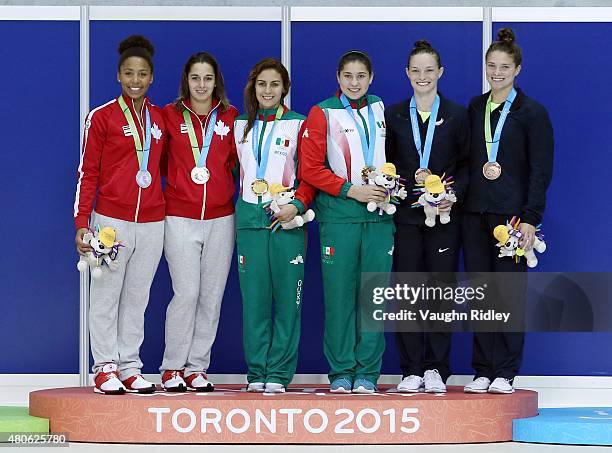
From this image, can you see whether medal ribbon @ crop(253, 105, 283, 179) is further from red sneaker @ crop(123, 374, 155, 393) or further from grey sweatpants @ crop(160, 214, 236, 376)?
red sneaker @ crop(123, 374, 155, 393)

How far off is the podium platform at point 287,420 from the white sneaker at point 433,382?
0.26 metres

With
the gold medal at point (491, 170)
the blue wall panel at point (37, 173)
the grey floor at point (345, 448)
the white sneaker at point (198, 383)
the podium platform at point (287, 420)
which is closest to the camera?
the grey floor at point (345, 448)

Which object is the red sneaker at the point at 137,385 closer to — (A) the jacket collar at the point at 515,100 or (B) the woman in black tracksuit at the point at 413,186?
(B) the woman in black tracksuit at the point at 413,186

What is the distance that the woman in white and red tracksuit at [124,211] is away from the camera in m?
5.36

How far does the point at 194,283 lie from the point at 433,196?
1221mm

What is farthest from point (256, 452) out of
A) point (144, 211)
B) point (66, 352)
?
point (66, 352)

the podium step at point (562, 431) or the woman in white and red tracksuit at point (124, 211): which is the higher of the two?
the woman in white and red tracksuit at point (124, 211)

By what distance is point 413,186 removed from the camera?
215 inches

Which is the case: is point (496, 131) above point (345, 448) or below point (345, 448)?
above

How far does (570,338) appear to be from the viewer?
21.0ft

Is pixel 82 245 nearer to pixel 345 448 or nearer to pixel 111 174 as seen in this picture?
pixel 111 174

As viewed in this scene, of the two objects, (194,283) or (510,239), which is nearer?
(510,239)

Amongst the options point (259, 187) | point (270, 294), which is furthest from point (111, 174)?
point (270, 294)

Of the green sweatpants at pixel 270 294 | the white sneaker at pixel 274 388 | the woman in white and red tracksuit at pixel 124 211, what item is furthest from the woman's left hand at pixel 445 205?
the woman in white and red tracksuit at pixel 124 211
